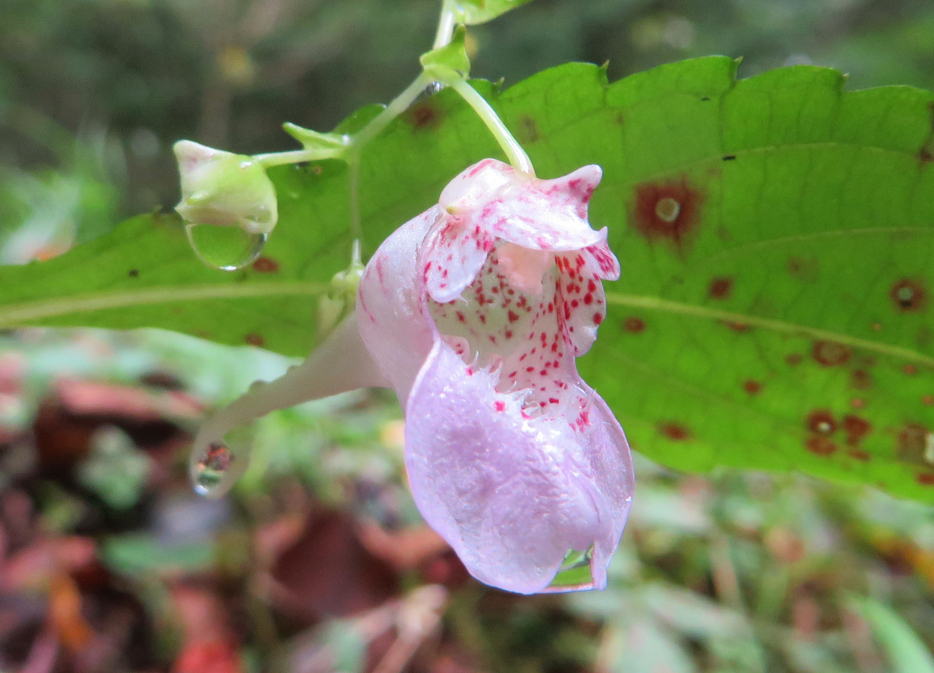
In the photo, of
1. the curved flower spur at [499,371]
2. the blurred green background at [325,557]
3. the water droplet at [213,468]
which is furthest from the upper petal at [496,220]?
the blurred green background at [325,557]

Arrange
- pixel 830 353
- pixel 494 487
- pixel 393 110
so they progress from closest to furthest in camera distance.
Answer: pixel 494 487, pixel 393 110, pixel 830 353

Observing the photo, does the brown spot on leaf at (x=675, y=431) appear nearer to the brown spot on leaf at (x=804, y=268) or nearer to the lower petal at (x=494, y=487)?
the brown spot on leaf at (x=804, y=268)

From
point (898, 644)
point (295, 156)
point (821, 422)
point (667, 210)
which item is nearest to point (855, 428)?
point (821, 422)

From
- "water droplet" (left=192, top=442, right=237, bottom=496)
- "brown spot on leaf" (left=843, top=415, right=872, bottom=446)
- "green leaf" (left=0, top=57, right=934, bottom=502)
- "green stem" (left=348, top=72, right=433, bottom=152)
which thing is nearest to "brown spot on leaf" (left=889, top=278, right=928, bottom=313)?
"green leaf" (left=0, top=57, right=934, bottom=502)

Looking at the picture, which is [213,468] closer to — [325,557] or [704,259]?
[704,259]

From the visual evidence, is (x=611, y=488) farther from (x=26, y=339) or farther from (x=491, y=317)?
(x=26, y=339)

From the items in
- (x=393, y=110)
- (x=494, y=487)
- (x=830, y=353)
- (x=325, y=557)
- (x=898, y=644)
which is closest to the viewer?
(x=494, y=487)
